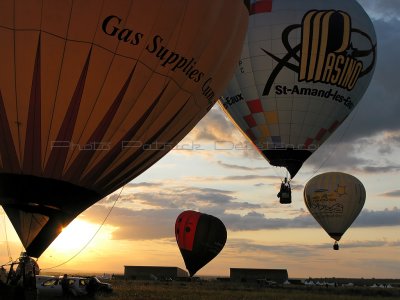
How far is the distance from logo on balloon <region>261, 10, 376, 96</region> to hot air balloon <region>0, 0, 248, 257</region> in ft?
43.8

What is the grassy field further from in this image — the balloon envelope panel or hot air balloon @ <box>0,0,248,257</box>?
hot air balloon @ <box>0,0,248,257</box>

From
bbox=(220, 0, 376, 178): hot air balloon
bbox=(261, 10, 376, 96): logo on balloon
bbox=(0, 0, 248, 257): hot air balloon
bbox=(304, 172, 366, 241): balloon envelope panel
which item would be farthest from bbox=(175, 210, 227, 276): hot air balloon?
bbox=(0, 0, 248, 257): hot air balloon

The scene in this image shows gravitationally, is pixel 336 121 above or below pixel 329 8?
below

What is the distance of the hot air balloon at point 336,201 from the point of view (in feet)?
138

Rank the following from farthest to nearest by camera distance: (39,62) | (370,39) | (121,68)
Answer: (370,39)
(121,68)
(39,62)

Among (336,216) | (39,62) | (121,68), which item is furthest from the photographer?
(336,216)

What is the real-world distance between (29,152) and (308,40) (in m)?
17.7

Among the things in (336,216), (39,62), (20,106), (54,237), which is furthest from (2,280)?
(336,216)

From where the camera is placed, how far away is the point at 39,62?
38.0 feet

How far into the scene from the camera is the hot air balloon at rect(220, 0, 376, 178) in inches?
1048

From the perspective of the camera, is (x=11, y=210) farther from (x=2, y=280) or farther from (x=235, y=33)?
(x=235, y=33)

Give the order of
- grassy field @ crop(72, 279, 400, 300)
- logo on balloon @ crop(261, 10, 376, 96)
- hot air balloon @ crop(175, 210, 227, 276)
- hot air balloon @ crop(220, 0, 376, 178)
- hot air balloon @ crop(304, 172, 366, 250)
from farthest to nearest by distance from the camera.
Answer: hot air balloon @ crop(304, 172, 366, 250), hot air balloon @ crop(175, 210, 227, 276), grassy field @ crop(72, 279, 400, 300), hot air balloon @ crop(220, 0, 376, 178), logo on balloon @ crop(261, 10, 376, 96)

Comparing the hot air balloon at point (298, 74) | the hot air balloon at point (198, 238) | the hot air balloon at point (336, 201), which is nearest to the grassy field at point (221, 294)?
the hot air balloon at point (198, 238)

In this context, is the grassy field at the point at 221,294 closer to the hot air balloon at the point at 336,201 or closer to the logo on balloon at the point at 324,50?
the hot air balloon at the point at 336,201
